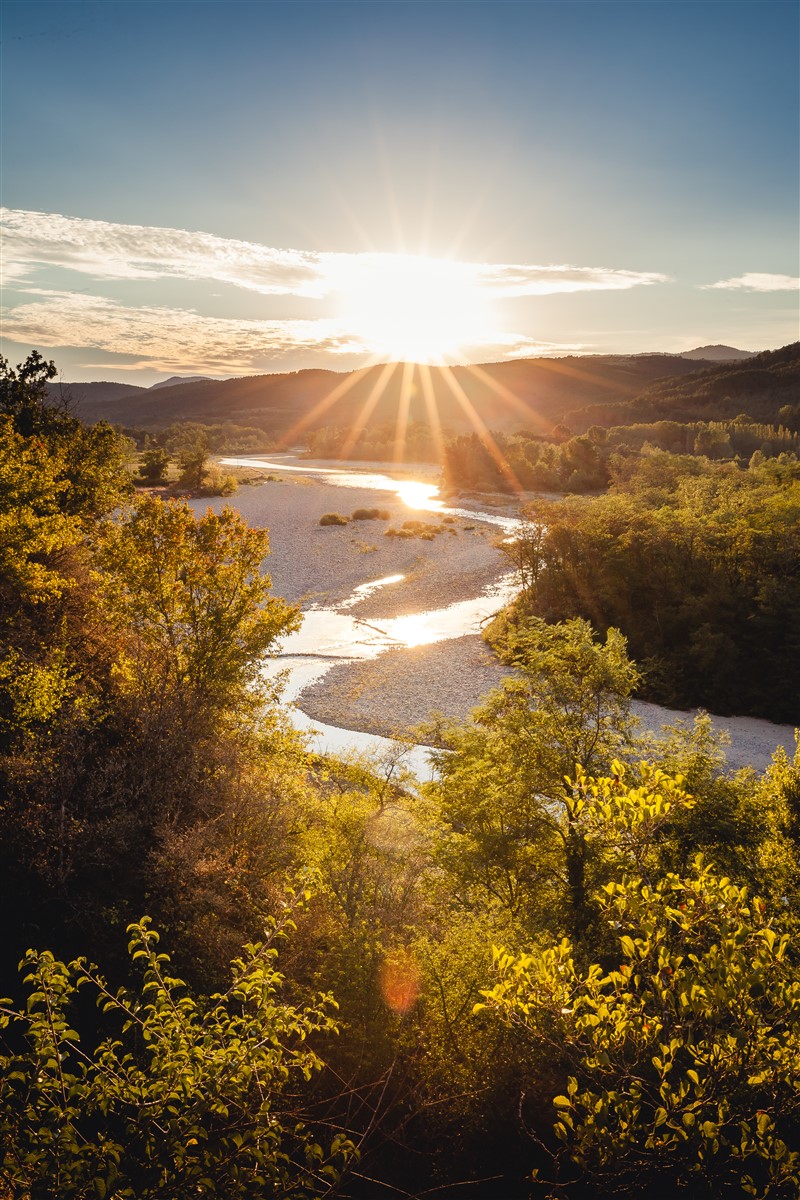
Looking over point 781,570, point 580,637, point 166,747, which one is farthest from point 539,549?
point 166,747

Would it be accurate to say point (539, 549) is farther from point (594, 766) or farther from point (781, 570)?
point (594, 766)

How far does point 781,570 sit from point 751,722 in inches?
283

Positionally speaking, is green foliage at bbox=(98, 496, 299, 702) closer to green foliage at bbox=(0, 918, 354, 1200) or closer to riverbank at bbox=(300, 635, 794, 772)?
riverbank at bbox=(300, 635, 794, 772)

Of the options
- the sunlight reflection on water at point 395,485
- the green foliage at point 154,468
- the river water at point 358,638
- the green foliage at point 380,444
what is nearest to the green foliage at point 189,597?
the river water at point 358,638

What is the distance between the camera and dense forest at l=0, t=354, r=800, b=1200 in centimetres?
466

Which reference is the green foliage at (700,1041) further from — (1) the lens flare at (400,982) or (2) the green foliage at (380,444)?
(2) the green foliage at (380,444)

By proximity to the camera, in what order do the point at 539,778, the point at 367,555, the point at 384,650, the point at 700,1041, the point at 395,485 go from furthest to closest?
the point at 395,485 → the point at 367,555 → the point at 384,650 → the point at 539,778 → the point at 700,1041

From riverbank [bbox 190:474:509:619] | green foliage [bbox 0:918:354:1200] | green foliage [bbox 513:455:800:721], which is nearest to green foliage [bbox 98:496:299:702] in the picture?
green foliage [bbox 0:918:354:1200]

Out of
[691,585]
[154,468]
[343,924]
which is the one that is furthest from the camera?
[154,468]

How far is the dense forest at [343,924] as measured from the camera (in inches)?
183

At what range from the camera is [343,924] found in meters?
11.7

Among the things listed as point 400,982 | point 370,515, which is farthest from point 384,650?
point 370,515

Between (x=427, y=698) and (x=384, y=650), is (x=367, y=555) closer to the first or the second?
(x=384, y=650)

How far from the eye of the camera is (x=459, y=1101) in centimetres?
A: 852
